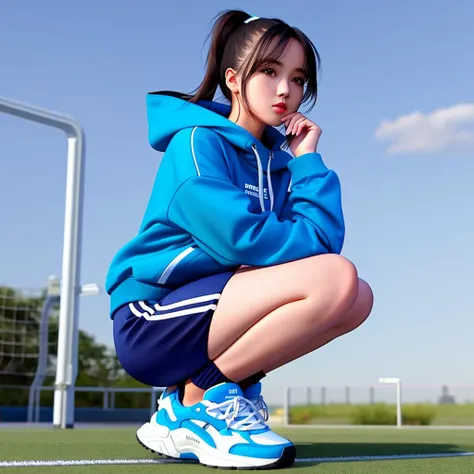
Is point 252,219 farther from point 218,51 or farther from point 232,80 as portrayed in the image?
point 218,51

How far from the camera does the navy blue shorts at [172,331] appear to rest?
72.8 inches

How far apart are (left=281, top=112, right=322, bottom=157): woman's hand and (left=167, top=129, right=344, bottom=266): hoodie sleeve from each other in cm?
7

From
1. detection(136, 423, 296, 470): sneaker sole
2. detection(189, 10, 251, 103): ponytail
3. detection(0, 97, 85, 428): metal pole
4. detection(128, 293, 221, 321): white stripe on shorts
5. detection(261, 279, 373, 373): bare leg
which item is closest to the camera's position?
detection(136, 423, 296, 470): sneaker sole

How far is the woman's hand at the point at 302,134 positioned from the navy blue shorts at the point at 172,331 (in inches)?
15.1

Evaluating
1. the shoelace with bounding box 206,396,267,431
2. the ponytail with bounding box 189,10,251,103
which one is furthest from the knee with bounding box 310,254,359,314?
the ponytail with bounding box 189,10,251,103

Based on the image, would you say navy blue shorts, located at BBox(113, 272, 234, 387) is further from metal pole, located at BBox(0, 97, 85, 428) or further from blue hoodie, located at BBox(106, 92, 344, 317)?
metal pole, located at BBox(0, 97, 85, 428)

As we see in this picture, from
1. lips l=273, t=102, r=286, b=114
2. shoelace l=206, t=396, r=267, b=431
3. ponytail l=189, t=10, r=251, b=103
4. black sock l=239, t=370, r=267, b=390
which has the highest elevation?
ponytail l=189, t=10, r=251, b=103

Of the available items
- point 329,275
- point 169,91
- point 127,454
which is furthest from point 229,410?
point 169,91

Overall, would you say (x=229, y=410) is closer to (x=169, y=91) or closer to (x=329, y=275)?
(x=329, y=275)

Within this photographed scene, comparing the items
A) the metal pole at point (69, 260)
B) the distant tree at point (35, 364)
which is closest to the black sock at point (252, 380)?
the metal pole at point (69, 260)

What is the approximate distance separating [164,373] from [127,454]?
42cm

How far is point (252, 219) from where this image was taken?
1.78m

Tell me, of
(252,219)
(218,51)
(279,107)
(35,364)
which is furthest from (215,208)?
(35,364)

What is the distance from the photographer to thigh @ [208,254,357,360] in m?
1.76
